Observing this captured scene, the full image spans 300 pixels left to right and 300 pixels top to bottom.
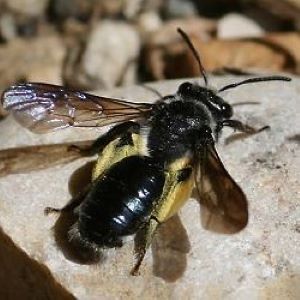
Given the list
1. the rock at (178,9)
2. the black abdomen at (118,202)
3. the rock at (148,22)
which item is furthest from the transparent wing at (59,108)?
the rock at (178,9)

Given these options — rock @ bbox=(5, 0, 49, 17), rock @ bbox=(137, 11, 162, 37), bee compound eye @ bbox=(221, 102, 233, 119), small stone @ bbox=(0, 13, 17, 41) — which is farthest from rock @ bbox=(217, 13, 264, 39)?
bee compound eye @ bbox=(221, 102, 233, 119)

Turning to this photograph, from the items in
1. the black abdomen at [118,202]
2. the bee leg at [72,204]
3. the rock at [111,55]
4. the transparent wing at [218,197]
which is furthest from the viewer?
the rock at [111,55]

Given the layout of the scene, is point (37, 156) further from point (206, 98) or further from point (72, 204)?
point (206, 98)

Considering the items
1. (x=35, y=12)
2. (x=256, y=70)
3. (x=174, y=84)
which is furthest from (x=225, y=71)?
(x=35, y=12)

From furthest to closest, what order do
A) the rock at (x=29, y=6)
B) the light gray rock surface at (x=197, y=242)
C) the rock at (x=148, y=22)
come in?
the rock at (x=29, y=6), the rock at (x=148, y=22), the light gray rock surface at (x=197, y=242)

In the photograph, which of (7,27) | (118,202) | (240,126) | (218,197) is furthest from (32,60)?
(218,197)

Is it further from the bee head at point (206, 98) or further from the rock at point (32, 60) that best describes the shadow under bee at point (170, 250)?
the rock at point (32, 60)

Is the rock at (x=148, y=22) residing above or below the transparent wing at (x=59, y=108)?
below

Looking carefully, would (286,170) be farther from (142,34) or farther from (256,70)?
(142,34)

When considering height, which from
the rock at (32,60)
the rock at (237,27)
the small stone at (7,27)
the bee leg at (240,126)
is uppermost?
the bee leg at (240,126)
